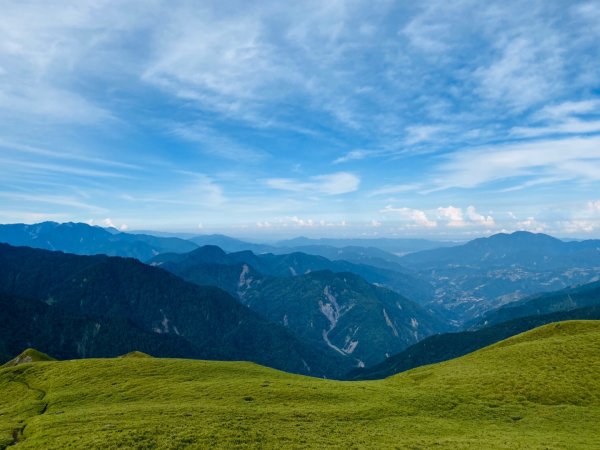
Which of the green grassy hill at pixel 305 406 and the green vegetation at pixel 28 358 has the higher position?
the green grassy hill at pixel 305 406

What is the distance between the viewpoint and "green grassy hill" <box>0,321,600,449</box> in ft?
147

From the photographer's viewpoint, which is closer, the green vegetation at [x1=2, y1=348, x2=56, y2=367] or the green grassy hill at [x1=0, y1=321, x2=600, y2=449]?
the green grassy hill at [x1=0, y1=321, x2=600, y2=449]

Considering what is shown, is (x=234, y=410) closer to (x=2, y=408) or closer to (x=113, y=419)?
(x=113, y=419)

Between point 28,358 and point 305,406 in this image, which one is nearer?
point 305,406

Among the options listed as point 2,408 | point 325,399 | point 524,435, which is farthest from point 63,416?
point 524,435

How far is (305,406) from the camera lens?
58.8 m

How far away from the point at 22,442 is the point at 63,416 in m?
9.31

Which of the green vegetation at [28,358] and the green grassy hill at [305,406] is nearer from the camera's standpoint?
the green grassy hill at [305,406]

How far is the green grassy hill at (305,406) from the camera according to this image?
4466 cm

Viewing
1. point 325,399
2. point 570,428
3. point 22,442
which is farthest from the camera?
point 325,399

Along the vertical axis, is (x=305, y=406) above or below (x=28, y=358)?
above

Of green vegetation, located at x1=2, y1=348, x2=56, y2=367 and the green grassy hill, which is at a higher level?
the green grassy hill

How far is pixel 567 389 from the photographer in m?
63.6

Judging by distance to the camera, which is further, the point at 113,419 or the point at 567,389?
the point at 567,389
